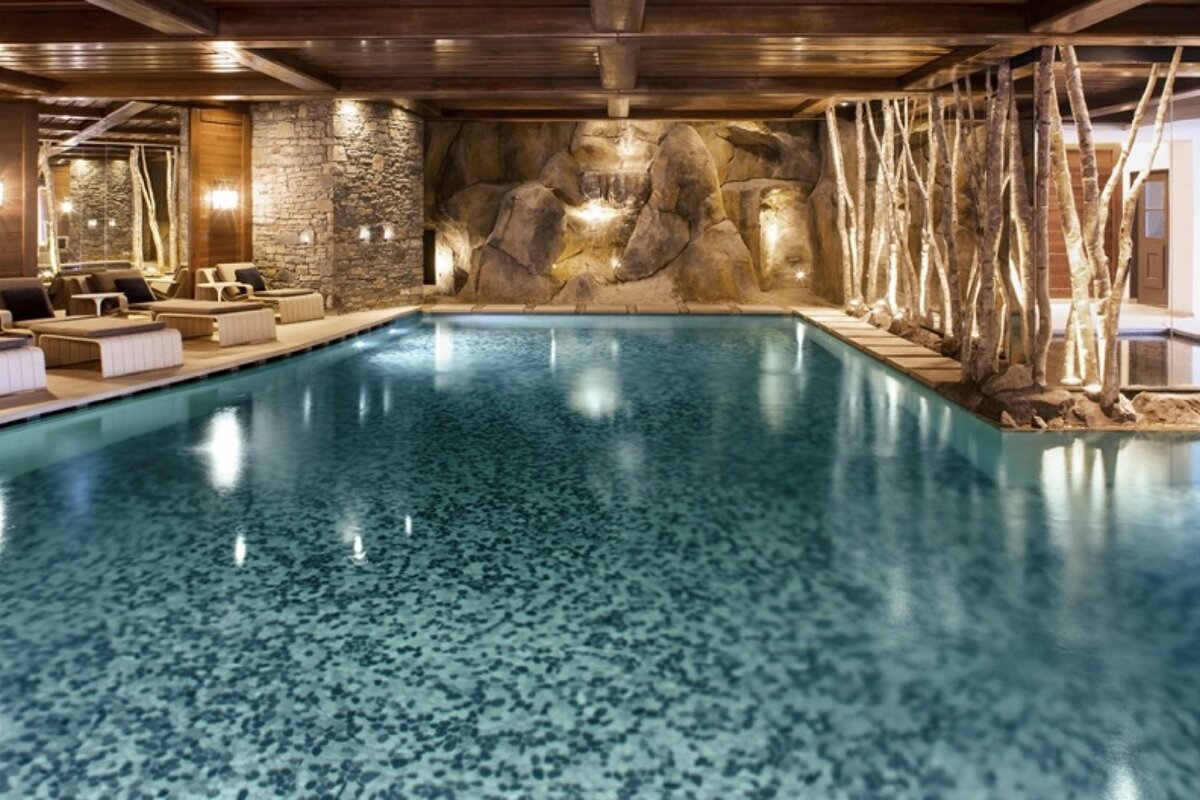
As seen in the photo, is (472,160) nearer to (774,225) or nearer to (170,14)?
(774,225)

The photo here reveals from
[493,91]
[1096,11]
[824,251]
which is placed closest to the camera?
[1096,11]

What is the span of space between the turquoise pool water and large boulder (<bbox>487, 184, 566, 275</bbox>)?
11.3m

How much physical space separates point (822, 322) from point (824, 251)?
431 cm

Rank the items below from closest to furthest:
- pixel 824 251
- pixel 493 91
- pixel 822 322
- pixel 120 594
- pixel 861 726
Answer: pixel 861 726
pixel 120 594
pixel 493 91
pixel 822 322
pixel 824 251

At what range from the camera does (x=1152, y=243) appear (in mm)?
17859

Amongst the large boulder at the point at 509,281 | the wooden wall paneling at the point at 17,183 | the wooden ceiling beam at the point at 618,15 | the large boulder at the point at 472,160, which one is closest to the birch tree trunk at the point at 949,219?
the wooden ceiling beam at the point at 618,15

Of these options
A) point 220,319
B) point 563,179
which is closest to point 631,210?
point 563,179

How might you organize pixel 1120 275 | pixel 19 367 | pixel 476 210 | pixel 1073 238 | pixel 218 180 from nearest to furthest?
pixel 1120 275, pixel 1073 238, pixel 19 367, pixel 218 180, pixel 476 210

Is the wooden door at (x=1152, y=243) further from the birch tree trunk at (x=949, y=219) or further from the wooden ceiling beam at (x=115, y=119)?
the wooden ceiling beam at (x=115, y=119)

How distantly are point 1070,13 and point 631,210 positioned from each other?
13.4m

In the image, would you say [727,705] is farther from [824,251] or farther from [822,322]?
[824,251]

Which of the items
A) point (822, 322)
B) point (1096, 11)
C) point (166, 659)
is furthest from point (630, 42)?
point (822, 322)

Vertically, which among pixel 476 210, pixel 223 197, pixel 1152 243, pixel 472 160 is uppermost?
pixel 472 160

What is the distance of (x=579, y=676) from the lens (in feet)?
12.2
